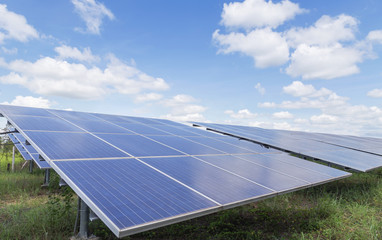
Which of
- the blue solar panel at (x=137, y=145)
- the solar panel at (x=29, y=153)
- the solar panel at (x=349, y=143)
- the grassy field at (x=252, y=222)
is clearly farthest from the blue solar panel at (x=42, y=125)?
the solar panel at (x=349, y=143)

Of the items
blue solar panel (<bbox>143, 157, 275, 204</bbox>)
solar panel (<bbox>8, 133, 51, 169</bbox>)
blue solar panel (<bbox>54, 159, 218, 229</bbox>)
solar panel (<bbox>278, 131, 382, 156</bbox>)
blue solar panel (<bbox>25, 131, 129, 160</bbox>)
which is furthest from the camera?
solar panel (<bbox>278, 131, 382, 156</bbox>)

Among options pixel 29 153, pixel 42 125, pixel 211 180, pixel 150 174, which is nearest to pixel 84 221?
pixel 150 174

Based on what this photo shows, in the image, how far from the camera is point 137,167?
5008 millimetres

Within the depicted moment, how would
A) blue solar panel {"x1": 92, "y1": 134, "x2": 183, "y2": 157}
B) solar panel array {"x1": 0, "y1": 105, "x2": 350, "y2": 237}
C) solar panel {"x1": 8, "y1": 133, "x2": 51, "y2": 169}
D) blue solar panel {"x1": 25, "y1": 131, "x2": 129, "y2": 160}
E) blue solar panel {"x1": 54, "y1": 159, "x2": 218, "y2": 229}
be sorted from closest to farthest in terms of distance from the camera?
blue solar panel {"x1": 54, "y1": 159, "x2": 218, "y2": 229} < solar panel array {"x1": 0, "y1": 105, "x2": 350, "y2": 237} < blue solar panel {"x1": 25, "y1": 131, "x2": 129, "y2": 160} < blue solar panel {"x1": 92, "y1": 134, "x2": 183, "y2": 157} < solar panel {"x1": 8, "y1": 133, "x2": 51, "y2": 169}

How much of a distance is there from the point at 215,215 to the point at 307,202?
12.6 feet

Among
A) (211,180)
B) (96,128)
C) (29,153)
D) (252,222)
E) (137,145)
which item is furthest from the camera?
(29,153)

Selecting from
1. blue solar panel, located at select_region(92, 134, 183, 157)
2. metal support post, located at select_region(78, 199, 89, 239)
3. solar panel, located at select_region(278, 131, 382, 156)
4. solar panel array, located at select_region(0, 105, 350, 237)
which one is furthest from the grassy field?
solar panel, located at select_region(278, 131, 382, 156)

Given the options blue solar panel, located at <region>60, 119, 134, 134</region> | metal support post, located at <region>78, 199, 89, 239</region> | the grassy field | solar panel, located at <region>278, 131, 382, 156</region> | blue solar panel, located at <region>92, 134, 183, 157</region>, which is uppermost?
blue solar panel, located at <region>60, 119, 134, 134</region>

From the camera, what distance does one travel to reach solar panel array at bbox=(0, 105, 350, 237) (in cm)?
349

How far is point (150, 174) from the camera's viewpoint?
4777 millimetres

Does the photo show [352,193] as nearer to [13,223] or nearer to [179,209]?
[179,209]

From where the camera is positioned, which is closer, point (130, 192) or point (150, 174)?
point (130, 192)

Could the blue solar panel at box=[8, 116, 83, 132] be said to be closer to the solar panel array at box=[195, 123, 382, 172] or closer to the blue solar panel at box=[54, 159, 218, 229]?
the blue solar panel at box=[54, 159, 218, 229]

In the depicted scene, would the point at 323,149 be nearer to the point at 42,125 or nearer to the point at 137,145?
the point at 137,145
